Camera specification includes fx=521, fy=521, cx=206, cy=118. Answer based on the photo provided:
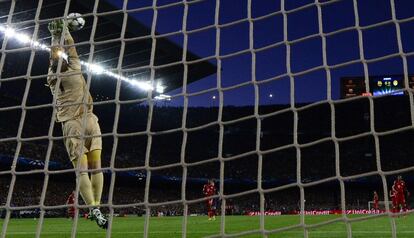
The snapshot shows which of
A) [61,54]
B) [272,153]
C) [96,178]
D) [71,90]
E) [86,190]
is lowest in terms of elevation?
[86,190]

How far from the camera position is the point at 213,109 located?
102 ft

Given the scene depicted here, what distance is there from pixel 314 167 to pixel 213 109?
6.98 meters

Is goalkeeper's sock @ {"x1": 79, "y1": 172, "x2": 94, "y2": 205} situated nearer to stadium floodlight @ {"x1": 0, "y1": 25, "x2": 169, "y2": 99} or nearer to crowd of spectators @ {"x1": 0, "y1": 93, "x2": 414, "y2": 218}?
stadium floodlight @ {"x1": 0, "y1": 25, "x2": 169, "y2": 99}

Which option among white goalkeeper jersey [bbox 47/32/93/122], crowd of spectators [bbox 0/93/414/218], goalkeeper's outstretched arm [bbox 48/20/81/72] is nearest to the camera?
goalkeeper's outstretched arm [bbox 48/20/81/72]

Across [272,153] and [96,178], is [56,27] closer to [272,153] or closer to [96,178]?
[96,178]

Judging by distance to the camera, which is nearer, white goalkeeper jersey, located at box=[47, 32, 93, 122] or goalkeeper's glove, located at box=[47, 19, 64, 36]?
goalkeeper's glove, located at box=[47, 19, 64, 36]

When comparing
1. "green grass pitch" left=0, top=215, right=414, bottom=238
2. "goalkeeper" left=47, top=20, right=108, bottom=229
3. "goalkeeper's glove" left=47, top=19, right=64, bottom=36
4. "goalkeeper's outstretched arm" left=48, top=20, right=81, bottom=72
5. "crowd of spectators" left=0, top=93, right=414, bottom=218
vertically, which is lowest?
"green grass pitch" left=0, top=215, right=414, bottom=238

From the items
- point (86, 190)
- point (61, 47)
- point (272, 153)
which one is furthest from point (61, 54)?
point (272, 153)

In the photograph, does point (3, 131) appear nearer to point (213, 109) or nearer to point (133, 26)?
point (133, 26)

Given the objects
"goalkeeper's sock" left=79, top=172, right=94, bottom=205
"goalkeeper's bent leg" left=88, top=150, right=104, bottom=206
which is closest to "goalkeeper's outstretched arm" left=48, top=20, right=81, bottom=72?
"goalkeeper's bent leg" left=88, top=150, right=104, bottom=206

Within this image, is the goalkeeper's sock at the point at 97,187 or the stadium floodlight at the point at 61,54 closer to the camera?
the stadium floodlight at the point at 61,54

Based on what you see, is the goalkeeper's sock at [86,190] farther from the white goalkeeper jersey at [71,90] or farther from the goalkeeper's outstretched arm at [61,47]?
the goalkeeper's outstretched arm at [61,47]

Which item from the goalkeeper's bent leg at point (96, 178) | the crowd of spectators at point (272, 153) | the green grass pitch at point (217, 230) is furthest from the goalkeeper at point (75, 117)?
the crowd of spectators at point (272, 153)

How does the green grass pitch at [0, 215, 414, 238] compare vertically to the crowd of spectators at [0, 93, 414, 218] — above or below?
below
